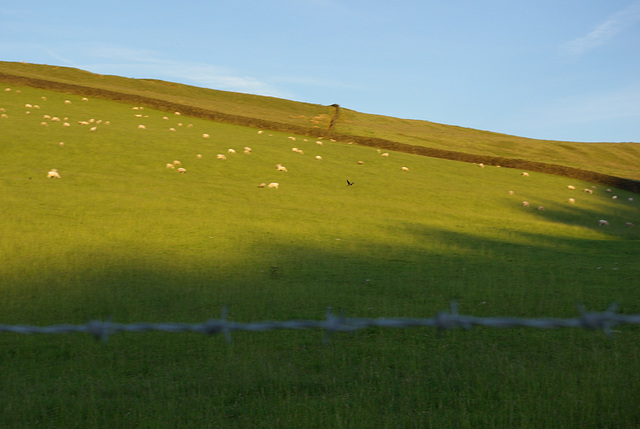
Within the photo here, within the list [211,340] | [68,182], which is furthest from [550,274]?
[68,182]

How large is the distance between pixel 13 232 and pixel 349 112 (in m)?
29.1

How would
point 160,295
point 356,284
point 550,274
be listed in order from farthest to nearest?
point 550,274 < point 356,284 < point 160,295

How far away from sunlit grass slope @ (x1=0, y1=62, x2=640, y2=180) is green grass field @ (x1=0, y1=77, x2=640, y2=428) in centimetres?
1151

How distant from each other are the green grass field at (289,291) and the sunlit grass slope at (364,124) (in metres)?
11.5

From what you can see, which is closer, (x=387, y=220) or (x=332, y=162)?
(x=387, y=220)

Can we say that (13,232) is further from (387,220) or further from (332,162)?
(332,162)

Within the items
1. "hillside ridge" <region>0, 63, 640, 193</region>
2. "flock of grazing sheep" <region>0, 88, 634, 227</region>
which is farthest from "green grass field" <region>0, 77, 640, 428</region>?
"hillside ridge" <region>0, 63, 640, 193</region>

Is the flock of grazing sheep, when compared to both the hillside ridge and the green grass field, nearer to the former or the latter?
the green grass field

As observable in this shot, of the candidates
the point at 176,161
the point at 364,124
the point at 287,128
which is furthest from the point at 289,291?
the point at 364,124

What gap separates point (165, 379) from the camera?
15.0 feet

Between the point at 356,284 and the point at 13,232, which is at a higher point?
the point at 356,284

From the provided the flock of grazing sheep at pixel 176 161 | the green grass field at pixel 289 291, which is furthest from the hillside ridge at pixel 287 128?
the green grass field at pixel 289 291

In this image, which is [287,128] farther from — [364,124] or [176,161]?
[176,161]

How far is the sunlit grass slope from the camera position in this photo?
26.5 meters
